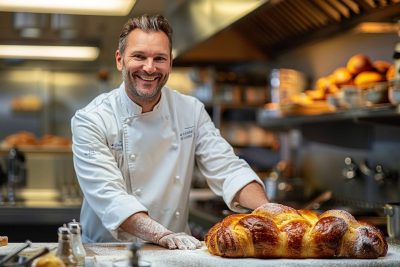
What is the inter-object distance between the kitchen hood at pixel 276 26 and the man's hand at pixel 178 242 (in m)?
1.57

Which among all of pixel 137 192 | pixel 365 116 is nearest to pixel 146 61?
pixel 137 192

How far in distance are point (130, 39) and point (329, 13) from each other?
2217 millimetres

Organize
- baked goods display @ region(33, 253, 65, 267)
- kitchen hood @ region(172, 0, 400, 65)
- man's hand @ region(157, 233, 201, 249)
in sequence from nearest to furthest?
baked goods display @ region(33, 253, 65, 267)
man's hand @ region(157, 233, 201, 249)
kitchen hood @ region(172, 0, 400, 65)

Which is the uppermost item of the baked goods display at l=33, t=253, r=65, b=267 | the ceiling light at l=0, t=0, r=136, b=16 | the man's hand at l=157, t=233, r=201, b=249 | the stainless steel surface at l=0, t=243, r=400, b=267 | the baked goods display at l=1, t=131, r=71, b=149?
the ceiling light at l=0, t=0, r=136, b=16

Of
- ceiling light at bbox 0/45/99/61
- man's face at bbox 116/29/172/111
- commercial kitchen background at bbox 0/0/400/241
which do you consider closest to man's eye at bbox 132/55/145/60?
man's face at bbox 116/29/172/111

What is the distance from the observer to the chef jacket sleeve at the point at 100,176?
2.41 metres

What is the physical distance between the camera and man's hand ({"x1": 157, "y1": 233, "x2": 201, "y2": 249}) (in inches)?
87.0

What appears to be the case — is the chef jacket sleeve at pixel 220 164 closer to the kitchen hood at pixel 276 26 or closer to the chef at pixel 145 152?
the chef at pixel 145 152

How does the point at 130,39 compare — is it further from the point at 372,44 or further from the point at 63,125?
the point at 63,125

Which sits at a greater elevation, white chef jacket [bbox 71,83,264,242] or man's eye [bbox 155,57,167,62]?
man's eye [bbox 155,57,167,62]

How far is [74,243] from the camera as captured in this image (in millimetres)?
1964

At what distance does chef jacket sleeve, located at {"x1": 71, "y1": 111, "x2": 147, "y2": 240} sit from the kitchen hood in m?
1.20

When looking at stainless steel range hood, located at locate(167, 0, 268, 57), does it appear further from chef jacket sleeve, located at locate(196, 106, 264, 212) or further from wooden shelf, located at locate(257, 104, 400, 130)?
chef jacket sleeve, located at locate(196, 106, 264, 212)

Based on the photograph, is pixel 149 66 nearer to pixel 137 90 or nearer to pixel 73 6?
pixel 137 90
